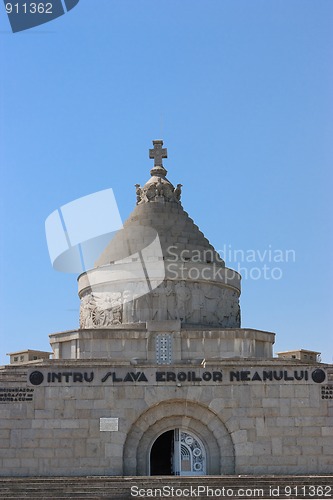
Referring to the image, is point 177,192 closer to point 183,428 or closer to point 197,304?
point 197,304

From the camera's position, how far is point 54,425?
23.3 meters

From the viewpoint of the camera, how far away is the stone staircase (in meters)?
21.2

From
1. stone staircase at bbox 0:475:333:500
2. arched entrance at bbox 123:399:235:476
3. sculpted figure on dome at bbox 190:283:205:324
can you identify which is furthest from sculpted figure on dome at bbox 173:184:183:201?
stone staircase at bbox 0:475:333:500

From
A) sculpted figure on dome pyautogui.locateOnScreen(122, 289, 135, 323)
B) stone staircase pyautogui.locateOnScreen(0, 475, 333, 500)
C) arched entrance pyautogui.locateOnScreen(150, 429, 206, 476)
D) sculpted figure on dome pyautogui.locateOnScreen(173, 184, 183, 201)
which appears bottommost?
stone staircase pyautogui.locateOnScreen(0, 475, 333, 500)

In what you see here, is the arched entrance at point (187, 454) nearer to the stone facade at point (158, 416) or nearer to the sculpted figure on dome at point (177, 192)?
the stone facade at point (158, 416)

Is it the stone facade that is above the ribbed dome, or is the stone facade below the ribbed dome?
below

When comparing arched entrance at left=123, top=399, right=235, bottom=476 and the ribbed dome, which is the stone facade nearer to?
arched entrance at left=123, top=399, right=235, bottom=476

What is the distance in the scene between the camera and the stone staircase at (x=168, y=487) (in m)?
21.2

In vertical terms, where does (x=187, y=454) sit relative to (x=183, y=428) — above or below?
below

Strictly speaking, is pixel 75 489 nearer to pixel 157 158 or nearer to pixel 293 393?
pixel 293 393

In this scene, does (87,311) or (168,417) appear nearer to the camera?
(168,417)

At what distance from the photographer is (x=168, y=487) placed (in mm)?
21344

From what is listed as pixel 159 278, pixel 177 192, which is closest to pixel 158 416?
pixel 159 278

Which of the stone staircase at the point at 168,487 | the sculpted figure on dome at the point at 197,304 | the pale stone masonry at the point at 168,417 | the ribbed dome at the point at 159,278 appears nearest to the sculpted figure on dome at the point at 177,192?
the ribbed dome at the point at 159,278
